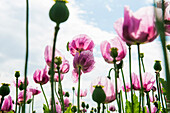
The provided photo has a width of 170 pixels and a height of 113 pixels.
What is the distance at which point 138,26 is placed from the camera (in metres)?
0.78

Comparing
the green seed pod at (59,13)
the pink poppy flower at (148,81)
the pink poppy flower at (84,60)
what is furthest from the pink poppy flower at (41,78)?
the green seed pod at (59,13)

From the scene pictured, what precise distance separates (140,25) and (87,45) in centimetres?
72

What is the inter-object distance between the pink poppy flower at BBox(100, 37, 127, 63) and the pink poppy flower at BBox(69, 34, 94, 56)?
27cm

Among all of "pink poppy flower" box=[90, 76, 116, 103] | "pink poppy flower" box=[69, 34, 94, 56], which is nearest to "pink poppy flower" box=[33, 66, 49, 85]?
"pink poppy flower" box=[69, 34, 94, 56]

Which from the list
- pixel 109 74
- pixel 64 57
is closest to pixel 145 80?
pixel 109 74

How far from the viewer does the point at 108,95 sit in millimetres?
1150

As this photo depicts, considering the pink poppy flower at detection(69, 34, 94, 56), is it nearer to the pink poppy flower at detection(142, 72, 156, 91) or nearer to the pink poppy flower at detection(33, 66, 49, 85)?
the pink poppy flower at detection(33, 66, 49, 85)

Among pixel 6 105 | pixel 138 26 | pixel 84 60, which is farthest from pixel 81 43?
pixel 6 105

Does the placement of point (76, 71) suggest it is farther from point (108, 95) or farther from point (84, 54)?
point (108, 95)

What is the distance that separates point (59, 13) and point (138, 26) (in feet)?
0.91

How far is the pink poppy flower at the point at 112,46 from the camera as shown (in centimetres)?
113

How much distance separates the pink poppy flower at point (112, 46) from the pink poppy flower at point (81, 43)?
0.27m

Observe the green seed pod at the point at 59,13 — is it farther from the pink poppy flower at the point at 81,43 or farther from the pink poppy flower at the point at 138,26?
the pink poppy flower at the point at 81,43

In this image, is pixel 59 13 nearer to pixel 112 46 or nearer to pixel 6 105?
pixel 112 46
